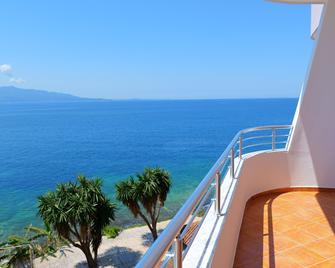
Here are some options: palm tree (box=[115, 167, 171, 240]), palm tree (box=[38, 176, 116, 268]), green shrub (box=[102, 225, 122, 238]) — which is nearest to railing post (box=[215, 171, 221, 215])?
palm tree (box=[38, 176, 116, 268])

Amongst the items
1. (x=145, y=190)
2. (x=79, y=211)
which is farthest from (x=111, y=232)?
(x=79, y=211)

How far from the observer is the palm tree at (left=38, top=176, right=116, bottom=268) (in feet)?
40.6

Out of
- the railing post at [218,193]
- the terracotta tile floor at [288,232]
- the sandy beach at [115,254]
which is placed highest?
the railing post at [218,193]

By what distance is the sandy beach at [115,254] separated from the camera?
1634 cm

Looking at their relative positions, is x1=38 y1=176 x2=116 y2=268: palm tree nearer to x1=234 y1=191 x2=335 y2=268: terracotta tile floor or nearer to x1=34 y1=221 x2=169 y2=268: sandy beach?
x1=34 y1=221 x2=169 y2=268: sandy beach

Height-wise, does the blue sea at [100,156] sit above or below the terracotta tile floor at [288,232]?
below

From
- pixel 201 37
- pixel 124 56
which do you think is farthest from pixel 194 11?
pixel 124 56

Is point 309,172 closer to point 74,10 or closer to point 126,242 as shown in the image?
point 126,242

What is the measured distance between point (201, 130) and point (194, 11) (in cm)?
2578

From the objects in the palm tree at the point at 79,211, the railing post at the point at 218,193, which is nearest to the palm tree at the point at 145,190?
the palm tree at the point at 79,211

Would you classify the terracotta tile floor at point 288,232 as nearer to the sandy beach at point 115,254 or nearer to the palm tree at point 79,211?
the palm tree at point 79,211

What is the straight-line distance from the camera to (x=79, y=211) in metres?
12.4

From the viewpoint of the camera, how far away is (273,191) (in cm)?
465

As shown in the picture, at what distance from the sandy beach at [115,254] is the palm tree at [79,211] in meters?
3.06
